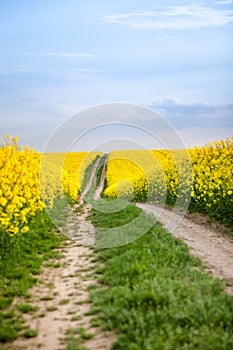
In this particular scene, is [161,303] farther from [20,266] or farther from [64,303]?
[20,266]

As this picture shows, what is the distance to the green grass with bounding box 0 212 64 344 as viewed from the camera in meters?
8.23

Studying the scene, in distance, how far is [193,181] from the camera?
22906mm

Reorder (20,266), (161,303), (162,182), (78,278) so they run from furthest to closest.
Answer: (162,182), (20,266), (78,278), (161,303)

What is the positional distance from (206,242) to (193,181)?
804cm

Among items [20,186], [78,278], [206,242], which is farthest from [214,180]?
[78,278]

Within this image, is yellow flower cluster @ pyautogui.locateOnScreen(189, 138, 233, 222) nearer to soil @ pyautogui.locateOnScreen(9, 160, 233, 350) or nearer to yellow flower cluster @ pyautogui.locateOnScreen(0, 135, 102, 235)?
soil @ pyautogui.locateOnScreen(9, 160, 233, 350)

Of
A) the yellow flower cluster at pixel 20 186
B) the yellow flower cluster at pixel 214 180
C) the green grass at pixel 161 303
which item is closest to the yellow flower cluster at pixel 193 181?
the yellow flower cluster at pixel 214 180

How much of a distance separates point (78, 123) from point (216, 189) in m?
8.05

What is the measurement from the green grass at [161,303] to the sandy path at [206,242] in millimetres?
734

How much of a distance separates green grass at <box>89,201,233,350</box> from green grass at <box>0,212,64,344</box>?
1479 millimetres

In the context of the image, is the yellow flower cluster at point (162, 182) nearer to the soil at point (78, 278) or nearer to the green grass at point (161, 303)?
the soil at point (78, 278)

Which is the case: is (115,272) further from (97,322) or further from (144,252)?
(97,322)

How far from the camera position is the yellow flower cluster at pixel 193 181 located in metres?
19.2

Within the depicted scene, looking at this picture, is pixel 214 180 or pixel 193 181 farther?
pixel 193 181
